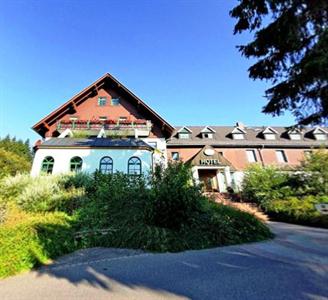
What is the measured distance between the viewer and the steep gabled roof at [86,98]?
23547 mm

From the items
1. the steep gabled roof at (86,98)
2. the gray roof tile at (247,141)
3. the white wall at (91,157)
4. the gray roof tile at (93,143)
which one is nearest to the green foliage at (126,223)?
the white wall at (91,157)

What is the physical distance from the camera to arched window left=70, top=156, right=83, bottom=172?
1689 centimetres

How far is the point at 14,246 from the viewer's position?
16.1ft

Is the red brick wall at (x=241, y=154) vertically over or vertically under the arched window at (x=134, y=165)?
over

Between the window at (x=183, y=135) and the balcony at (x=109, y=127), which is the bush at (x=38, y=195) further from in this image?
the window at (x=183, y=135)

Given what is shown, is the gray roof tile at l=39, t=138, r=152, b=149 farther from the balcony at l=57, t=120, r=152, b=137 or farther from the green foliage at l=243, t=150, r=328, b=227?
the green foliage at l=243, t=150, r=328, b=227

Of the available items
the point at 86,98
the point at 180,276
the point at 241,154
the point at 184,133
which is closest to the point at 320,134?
the point at 241,154

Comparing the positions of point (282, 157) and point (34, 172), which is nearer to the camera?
point (34, 172)

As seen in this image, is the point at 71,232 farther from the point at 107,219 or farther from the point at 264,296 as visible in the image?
the point at 264,296

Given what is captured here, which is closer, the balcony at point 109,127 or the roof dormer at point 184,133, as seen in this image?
the balcony at point 109,127

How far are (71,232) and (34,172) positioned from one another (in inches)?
465

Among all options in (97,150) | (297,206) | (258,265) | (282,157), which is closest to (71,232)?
(258,265)

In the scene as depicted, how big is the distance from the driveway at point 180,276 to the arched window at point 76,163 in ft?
39.1

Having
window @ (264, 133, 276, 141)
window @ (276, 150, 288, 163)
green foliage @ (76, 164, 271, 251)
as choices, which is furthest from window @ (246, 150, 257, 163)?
green foliage @ (76, 164, 271, 251)
